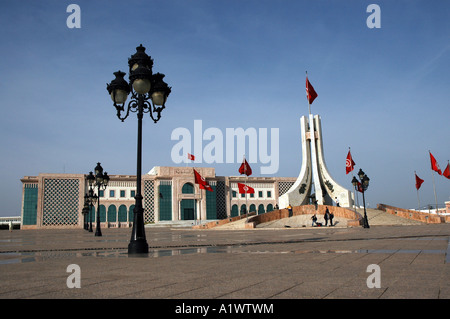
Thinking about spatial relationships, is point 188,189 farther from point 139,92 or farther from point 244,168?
point 139,92

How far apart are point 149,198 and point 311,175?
89.8 ft

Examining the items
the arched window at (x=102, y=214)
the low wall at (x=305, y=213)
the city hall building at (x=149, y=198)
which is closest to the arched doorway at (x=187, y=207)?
the city hall building at (x=149, y=198)

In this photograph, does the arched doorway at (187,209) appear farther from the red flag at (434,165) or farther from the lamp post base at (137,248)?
the lamp post base at (137,248)

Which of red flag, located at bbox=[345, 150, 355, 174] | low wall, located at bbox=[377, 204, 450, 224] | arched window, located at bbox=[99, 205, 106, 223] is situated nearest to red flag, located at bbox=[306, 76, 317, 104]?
red flag, located at bbox=[345, 150, 355, 174]

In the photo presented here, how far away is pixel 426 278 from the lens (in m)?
3.88

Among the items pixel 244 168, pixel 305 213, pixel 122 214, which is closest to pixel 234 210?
pixel 122 214

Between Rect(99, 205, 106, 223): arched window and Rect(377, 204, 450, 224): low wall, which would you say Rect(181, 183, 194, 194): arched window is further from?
Rect(377, 204, 450, 224): low wall

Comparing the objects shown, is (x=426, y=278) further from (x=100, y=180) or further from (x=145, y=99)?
(x=100, y=180)

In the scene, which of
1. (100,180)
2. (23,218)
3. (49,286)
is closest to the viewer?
(49,286)

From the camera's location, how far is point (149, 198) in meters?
61.1

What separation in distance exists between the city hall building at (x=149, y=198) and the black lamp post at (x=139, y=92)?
50.1 metres

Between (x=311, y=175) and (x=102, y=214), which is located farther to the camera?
(x=102, y=214)
